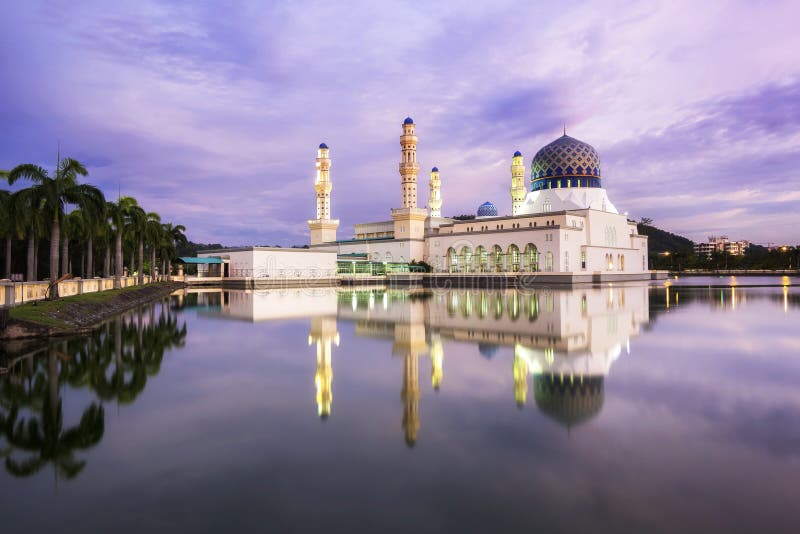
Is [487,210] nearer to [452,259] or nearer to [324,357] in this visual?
[452,259]

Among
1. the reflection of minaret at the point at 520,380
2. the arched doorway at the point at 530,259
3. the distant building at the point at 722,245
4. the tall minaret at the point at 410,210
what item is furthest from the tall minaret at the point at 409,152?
the distant building at the point at 722,245

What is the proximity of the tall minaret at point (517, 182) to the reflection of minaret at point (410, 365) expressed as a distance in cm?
5686

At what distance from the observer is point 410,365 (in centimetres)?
1062

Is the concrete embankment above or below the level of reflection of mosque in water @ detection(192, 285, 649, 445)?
above

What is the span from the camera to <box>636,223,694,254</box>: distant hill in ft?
412

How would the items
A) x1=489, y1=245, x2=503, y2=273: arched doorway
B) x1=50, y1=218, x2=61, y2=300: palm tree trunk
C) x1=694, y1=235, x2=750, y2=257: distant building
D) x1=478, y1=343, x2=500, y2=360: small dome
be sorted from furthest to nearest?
x1=694, y1=235, x2=750, y2=257: distant building
x1=489, y1=245, x2=503, y2=273: arched doorway
x1=50, y1=218, x2=61, y2=300: palm tree trunk
x1=478, y1=343, x2=500, y2=360: small dome

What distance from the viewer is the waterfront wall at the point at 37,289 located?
54.0 feet

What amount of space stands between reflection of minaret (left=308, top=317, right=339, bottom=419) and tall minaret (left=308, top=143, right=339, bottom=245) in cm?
5067

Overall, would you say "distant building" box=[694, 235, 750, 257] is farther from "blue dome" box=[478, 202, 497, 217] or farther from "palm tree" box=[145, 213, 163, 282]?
"palm tree" box=[145, 213, 163, 282]

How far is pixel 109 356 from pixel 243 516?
8.89m

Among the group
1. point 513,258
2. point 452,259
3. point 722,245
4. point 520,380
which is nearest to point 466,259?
point 452,259

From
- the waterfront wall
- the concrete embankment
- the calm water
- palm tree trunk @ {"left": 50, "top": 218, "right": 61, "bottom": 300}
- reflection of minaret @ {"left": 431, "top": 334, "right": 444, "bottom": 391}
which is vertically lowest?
the calm water

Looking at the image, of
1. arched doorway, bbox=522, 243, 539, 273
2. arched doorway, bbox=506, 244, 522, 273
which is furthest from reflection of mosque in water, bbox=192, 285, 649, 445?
arched doorway, bbox=506, 244, 522, 273

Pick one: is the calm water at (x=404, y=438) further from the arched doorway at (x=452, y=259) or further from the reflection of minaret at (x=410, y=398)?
the arched doorway at (x=452, y=259)
